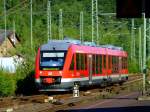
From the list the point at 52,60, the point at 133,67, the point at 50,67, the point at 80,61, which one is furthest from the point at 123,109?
the point at 133,67

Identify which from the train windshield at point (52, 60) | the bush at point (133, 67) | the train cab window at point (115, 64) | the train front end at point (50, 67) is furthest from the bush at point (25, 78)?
the bush at point (133, 67)

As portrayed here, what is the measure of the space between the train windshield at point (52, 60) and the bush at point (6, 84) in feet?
5.80

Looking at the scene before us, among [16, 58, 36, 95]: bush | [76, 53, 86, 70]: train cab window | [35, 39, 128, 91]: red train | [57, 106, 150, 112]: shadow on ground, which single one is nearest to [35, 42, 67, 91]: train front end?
[35, 39, 128, 91]: red train

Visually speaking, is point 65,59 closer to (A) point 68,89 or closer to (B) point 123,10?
(A) point 68,89

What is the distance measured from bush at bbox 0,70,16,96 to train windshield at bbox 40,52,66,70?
177 cm

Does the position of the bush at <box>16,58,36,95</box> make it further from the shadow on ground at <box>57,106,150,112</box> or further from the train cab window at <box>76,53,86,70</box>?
the shadow on ground at <box>57,106,150,112</box>

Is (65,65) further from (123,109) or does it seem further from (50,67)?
(123,109)

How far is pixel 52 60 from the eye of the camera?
110 feet

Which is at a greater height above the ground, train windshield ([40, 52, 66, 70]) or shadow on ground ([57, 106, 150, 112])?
train windshield ([40, 52, 66, 70])

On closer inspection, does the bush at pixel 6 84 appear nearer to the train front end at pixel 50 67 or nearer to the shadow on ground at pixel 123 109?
the train front end at pixel 50 67

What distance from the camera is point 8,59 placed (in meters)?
53.2

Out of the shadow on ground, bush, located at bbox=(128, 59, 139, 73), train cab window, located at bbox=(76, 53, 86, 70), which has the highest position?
→ train cab window, located at bbox=(76, 53, 86, 70)

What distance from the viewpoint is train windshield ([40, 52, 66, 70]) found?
33.4 meters

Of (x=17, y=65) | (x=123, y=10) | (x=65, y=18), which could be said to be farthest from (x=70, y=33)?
(x=123, y=10)
